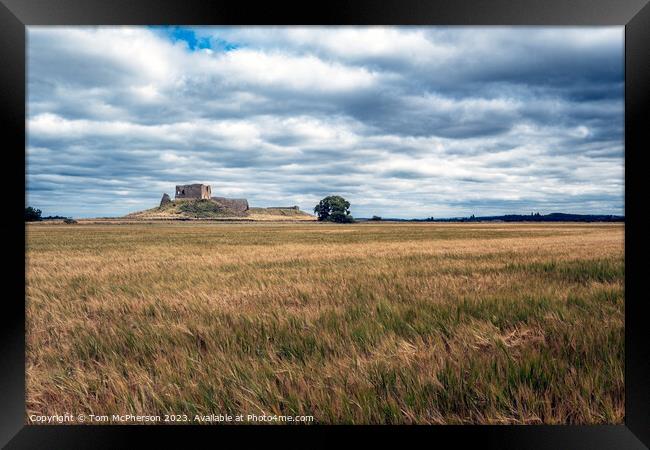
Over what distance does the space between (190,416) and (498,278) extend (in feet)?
17.7

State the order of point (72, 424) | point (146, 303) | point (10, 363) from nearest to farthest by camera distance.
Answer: point (72, 424)
point (10, 363)
point (146, 303)

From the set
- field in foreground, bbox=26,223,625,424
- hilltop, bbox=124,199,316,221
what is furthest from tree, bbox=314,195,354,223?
field in foreground, bbox=26,223,625,424

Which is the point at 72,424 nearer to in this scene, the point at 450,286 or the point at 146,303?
the point at 146,303

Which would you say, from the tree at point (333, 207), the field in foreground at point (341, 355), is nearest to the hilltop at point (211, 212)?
the tree at point (333, 207)

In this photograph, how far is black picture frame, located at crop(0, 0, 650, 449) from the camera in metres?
2.50

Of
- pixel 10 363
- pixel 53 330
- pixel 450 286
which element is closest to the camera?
pixel 10 363
